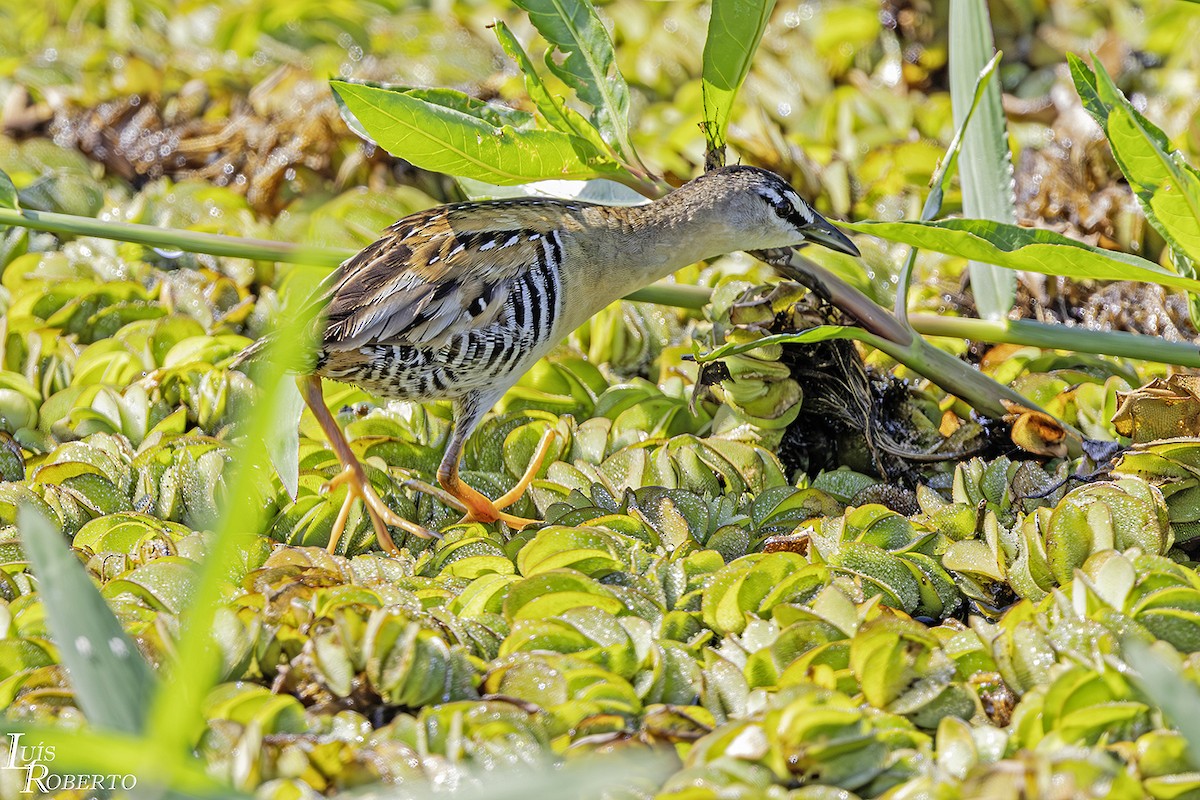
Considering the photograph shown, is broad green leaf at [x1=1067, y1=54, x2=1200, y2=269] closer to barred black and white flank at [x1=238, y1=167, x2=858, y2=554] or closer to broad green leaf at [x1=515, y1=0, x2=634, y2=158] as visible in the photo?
barred black and white flank at [x1=238, y1=167, x2=858, y2=554]

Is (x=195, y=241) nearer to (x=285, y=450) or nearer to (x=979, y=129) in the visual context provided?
(x=285, y=450)

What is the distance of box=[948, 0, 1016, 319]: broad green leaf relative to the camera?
10.9 ft

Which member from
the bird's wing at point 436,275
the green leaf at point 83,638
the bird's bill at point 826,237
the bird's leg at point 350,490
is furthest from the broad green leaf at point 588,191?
the green leaf at point 83,638

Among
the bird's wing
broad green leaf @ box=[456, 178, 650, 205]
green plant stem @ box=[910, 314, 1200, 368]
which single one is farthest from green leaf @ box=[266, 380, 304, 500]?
green plant stem @ box=[910, 314, 1200, 368]

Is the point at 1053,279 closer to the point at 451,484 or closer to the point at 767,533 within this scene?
the point at 767,533

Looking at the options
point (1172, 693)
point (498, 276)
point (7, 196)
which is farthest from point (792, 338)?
point (7, 196)

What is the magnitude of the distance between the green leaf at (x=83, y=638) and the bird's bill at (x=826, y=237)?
90.4 inches

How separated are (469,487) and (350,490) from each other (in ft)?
1.08

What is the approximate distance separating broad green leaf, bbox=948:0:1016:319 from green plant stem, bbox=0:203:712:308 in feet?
2.72

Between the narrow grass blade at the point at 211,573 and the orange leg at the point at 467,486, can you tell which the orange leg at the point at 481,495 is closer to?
the orange leg at the point at 467,486

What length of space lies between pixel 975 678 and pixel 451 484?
146 cm

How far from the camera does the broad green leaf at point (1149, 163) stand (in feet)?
8.31

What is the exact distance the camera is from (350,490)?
2.99 metres

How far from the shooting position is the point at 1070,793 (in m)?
1.76
